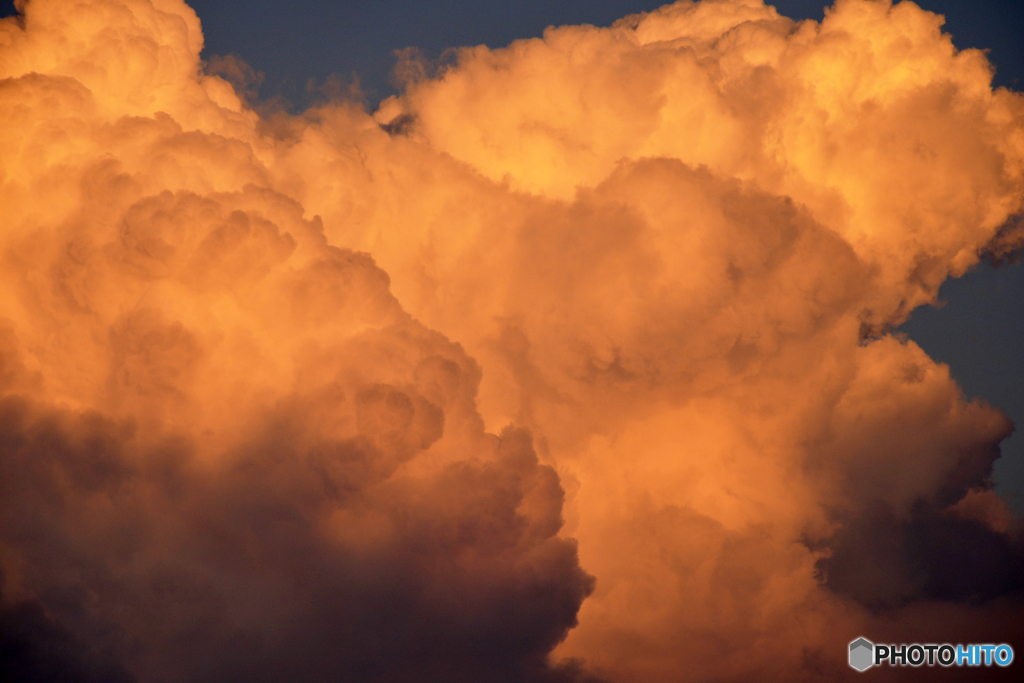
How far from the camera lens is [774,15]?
92812 millimetres

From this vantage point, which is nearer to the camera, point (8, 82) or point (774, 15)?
Result: point (8, 82)

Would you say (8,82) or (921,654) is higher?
(8,82)

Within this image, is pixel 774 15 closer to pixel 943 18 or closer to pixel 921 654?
pixel 943 18

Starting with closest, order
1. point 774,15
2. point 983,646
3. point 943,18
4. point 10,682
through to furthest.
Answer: point 983,646, point 10,682, point 943,18, point 774,15

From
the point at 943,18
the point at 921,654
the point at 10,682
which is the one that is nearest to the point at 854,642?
the point at 921,654

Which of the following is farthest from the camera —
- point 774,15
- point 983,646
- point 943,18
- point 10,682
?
point 774,15

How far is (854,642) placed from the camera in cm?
8512

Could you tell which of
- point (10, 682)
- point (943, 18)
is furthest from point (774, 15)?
point (10, 682)

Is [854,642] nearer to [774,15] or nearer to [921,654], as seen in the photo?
[921,654]

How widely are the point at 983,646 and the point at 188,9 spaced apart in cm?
8261

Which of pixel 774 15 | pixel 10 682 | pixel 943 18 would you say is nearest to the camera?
pixel 10 682

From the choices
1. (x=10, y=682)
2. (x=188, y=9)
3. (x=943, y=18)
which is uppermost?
(x=943, y=18)

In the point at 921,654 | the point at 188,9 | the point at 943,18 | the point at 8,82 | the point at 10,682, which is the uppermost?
the point at 943,18

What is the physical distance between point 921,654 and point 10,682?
74350 mm
